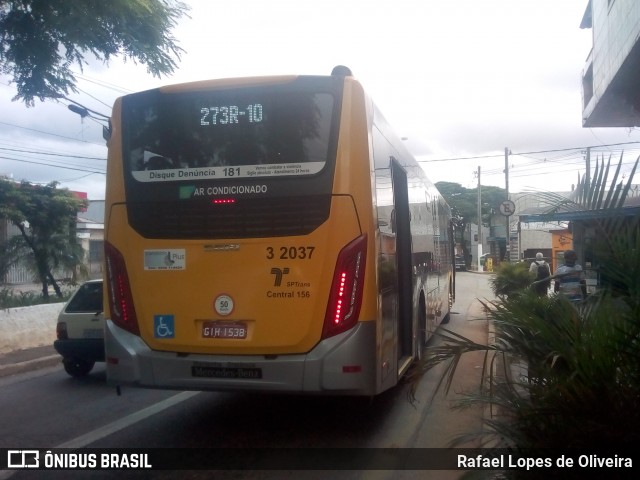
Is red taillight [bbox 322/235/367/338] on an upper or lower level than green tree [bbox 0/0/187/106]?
lower

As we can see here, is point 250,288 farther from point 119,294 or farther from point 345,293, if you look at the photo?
point 119,294

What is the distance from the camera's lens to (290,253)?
6074 millimetres

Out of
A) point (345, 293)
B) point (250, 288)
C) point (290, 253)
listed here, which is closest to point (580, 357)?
point (345, 293)

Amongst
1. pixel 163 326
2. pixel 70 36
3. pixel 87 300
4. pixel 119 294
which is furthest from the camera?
pixel 87 300

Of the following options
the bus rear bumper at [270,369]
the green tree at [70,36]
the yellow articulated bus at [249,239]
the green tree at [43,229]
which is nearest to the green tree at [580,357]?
the bus rear bumper at [270,369]

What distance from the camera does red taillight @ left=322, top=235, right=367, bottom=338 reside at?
5.97 metres

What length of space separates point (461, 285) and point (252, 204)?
30.3 m

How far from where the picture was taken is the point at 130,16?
8.98m

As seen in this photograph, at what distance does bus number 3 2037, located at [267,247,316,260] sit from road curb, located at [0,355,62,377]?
23.4 feet

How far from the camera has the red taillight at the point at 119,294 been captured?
6531 millimetres

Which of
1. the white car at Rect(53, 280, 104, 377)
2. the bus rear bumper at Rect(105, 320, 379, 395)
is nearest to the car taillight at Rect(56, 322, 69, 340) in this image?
the white car at Rect(53, 280, 104, 377)

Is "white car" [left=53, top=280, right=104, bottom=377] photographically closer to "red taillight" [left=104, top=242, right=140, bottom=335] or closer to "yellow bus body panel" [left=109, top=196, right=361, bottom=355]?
"red taillight" [left=104, top=242, right=140, bottom=335]

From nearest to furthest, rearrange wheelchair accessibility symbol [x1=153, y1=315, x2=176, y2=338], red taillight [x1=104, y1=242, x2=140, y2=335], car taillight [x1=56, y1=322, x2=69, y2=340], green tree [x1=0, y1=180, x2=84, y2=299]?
1. wheelchair accessibility symbol [x1=153, y1=315, x2=176, y2=338]
2. red taillight [x1=104, y1=242, x2=140, y2=335]
3. car taillight [x1=56, y1=322, x2=69, y2=340]
4. green tree [x1=0, y1=180, x2=84, y2=299]

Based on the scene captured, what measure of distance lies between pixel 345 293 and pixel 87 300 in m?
5.78
